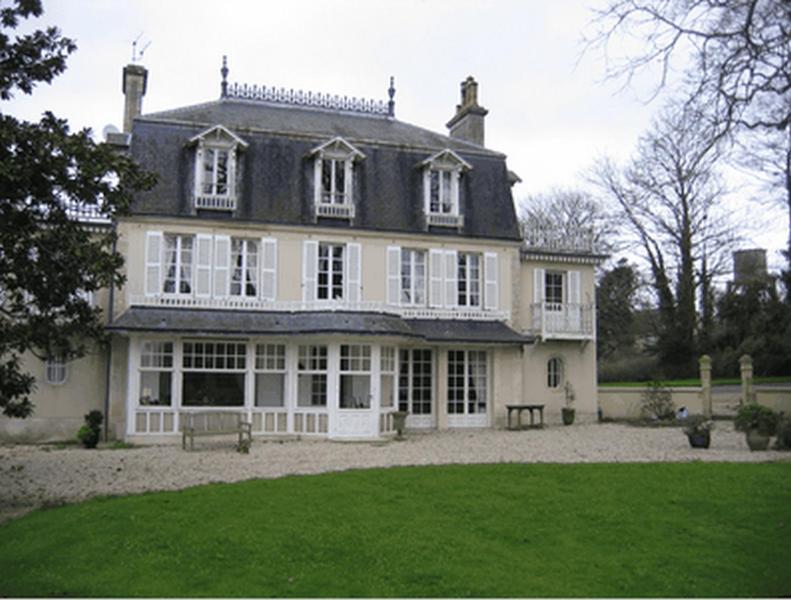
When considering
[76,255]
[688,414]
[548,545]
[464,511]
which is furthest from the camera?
[688,414]

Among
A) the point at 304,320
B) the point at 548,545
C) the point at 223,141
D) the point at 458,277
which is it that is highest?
the point at 223,141

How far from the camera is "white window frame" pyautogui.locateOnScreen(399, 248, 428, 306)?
2331 cm

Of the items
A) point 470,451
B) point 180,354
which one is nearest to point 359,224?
point 180,354

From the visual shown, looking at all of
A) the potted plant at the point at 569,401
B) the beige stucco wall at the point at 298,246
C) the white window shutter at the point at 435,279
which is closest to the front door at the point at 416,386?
the white window shutter at the point at 435,279

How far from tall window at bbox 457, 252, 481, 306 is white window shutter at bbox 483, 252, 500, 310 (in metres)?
0.20

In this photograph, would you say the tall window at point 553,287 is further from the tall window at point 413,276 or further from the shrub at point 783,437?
the shrub at point 783,437

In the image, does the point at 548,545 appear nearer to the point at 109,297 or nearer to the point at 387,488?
the point at 387,488

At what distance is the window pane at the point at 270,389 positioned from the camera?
837 inches

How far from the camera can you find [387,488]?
11.7m

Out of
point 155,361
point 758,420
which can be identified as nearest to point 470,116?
point 155,361

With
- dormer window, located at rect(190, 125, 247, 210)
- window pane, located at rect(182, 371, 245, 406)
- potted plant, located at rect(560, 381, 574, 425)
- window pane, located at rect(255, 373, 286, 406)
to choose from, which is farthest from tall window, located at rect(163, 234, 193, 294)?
potted plant, located at rect(560, 381, 574, 425)

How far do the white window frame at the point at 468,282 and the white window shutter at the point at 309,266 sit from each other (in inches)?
171

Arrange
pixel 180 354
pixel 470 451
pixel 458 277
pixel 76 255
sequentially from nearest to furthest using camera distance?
pixel 76 255 < pixel 470 451 < pixel 180 354 < pixel 458 277

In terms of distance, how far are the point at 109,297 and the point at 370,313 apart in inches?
266
